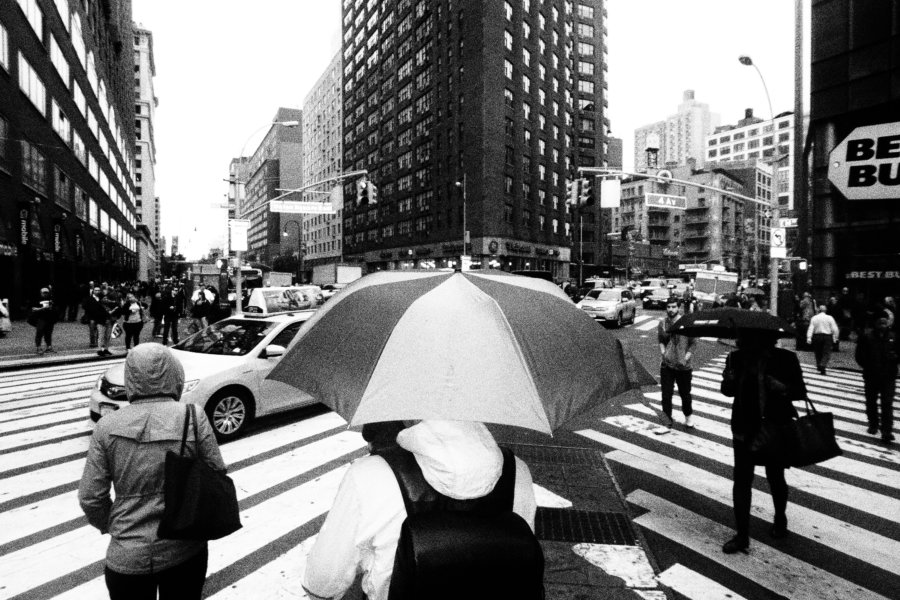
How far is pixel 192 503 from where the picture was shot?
2.42 metres

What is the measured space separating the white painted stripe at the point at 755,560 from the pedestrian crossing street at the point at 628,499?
1cm

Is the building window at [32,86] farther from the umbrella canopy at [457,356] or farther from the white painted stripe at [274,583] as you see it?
the umbrella canopy at [457,356]

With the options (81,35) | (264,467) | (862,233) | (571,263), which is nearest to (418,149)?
(571,263)

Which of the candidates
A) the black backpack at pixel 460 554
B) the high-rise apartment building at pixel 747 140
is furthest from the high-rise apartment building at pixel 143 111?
the black backpack at pixel 460 554

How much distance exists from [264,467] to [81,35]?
45.1m

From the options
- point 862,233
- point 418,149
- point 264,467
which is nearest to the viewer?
point 264,467

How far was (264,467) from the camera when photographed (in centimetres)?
639

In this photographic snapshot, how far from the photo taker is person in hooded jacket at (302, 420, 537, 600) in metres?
1.83

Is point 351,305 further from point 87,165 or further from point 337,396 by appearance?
point 87,165

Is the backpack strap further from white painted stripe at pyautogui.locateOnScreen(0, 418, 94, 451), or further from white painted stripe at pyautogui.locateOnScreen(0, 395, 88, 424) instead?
white painted stripe at pyautogui.locateOnScreen(0, 395, 88, 424)

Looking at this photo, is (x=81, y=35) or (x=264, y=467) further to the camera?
(x=81, y=35)

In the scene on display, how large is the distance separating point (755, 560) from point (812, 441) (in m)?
1.10

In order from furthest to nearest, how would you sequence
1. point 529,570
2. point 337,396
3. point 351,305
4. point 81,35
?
point 81,35 < point 351,305 < point 337,396 < point 529,570

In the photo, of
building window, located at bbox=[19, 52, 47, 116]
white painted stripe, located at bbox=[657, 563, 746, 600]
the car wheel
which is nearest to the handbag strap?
white painted stripe, located at bbox=[657, 563, 746, 600]
